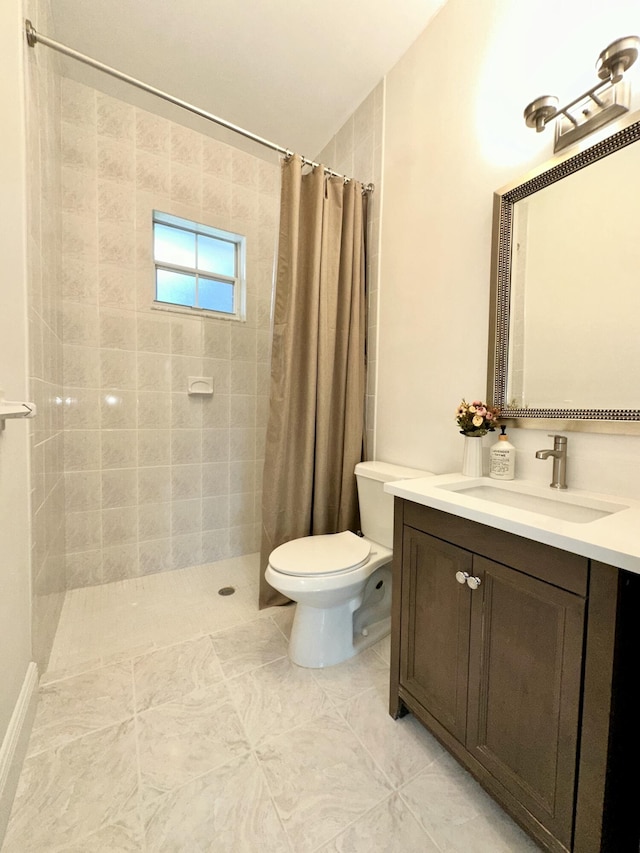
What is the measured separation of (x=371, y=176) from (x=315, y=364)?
1.14m

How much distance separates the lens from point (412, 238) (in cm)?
168

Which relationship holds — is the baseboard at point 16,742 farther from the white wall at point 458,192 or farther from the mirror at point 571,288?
the mirror at point 571,288

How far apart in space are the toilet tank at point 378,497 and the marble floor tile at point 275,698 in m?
0.62

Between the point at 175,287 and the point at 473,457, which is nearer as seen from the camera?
the point at 473,457

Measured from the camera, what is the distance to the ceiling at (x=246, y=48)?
4.91ft

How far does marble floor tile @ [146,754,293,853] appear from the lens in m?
0.81

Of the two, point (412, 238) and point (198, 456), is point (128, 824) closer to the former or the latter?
point (198, 456)

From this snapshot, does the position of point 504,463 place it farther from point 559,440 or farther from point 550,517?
point 550,517

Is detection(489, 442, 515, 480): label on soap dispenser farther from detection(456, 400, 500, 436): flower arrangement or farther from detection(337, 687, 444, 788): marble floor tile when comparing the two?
detection(337, 687, 444, 788): marble floor tile

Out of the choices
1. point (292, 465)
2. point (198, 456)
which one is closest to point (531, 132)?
point (292, 465)

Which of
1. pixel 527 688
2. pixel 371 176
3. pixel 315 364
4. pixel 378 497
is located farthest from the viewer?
pixel 371 176

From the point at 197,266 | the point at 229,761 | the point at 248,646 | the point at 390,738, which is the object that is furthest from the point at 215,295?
the point at 390,738

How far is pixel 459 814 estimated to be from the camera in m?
0.89

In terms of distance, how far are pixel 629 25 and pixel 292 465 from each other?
6.08 feet
